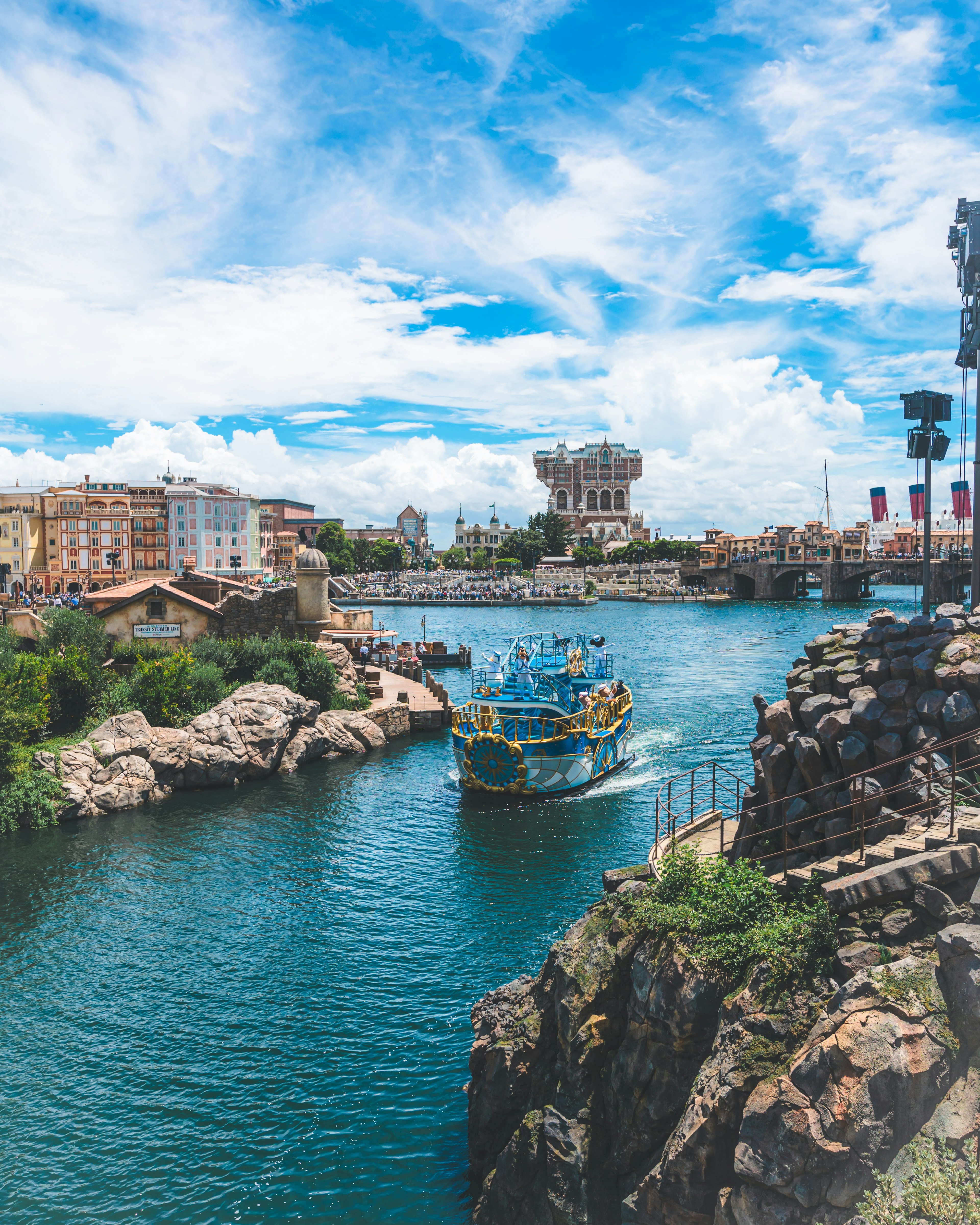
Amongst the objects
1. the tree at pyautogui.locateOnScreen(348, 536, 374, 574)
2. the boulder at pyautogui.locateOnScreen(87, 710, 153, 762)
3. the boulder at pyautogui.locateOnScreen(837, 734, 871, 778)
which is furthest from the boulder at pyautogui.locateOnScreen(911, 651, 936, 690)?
the tree at pyautogui.locateOnScreen(348, 536, 374, 574)

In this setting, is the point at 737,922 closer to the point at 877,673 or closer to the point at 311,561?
the point at 877,673

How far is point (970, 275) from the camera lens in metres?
19.2

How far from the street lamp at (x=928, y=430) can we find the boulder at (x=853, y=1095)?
13.2 meters

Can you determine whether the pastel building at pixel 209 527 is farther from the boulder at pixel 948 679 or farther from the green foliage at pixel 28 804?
the boulder at pixel 948 679

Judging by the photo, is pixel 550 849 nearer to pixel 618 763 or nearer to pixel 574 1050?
pixel 618 763

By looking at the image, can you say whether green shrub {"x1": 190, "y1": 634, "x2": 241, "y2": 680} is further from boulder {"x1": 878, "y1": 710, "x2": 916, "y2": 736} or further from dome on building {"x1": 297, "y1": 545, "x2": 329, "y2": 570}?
boulder {"x1": 878, "y1": 710, "x2": 916, "y2": 736}

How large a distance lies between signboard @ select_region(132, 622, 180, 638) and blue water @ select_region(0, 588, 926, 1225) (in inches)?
499

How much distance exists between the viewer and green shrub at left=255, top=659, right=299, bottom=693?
127 ft

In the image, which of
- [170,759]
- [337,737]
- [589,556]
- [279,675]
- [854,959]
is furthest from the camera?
[589,556]

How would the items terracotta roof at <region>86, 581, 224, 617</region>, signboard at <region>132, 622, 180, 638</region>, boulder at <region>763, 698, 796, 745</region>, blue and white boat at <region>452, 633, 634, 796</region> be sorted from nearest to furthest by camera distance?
boulder at <region>763, 698, 796, 745</region> < blue and white boat at <region>452, 633, 634, 796</region> < terracotta roof at <region>86, 581, 224, 617</region> < signboard at <region>132, 622, 180, 638</region>

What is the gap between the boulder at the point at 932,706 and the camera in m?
12.3

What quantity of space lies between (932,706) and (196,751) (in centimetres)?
2621

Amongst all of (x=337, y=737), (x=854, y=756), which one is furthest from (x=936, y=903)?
(x=337, y=737)

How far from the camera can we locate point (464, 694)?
168 ft
